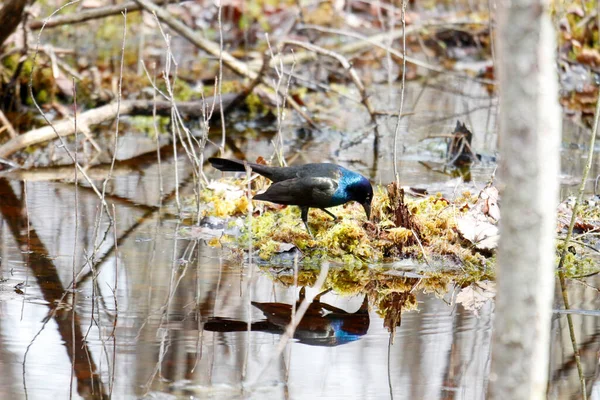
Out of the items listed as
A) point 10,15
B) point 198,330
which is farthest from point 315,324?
point 10,15

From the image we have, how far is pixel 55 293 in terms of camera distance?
16.1 ft

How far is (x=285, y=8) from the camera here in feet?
55.4

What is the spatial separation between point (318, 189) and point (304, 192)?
0.09m

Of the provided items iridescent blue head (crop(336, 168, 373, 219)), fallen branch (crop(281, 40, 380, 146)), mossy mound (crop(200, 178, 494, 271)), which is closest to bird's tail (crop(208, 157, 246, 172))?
mossy mound (crop(200, 178, 494, 271))

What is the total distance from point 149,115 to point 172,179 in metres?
2.32

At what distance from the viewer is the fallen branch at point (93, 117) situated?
816 centimetres

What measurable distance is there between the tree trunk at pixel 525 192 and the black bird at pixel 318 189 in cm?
341

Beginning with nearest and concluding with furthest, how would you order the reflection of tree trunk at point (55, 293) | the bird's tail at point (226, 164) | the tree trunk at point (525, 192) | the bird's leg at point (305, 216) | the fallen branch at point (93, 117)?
1. the tree trunk at point (525, 192)
2. the reflection of tree trunk at point (55, 293)
3. the bird's leg at point (305, 216)
4. the bird's tail at point (226, 164)
5. the fallen branch at point (93, 117)

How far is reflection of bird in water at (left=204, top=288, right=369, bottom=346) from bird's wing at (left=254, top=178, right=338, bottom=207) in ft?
3.40

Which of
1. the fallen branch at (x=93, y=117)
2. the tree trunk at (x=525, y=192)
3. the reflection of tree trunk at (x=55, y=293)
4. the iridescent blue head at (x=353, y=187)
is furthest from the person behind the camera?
the fallen branch at (x=93, y=117)

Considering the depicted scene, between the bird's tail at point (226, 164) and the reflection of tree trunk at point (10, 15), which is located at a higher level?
the reflection of tree trunk at point (10, 15)

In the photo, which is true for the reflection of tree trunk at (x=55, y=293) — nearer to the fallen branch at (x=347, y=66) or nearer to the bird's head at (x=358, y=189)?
the bird's head at (x=358, y=189)

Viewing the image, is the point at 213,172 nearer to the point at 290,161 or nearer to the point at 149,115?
the point at 290,161

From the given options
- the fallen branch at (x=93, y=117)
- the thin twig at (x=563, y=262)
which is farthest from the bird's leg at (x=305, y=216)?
the fallen branch at (x=93, y=117)
